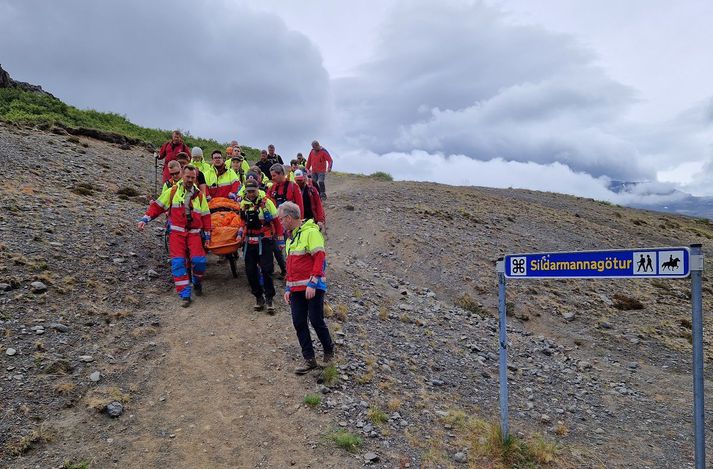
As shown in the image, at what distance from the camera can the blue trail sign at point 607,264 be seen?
4.05 metres

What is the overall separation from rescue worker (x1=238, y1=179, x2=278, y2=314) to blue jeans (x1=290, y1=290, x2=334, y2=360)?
202cm

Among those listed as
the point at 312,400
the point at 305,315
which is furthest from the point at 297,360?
the point at 312,400

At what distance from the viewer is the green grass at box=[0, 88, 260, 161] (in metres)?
22.3

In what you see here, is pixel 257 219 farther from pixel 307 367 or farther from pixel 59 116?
pixel 59 116

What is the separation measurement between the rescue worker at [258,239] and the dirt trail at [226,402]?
1.64ft

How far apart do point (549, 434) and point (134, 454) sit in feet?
18.7

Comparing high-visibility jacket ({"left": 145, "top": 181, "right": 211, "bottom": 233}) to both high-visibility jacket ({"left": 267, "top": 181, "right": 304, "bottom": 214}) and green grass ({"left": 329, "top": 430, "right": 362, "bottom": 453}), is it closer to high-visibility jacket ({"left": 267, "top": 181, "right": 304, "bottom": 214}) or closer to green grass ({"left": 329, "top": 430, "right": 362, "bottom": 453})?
high-visibility jacket ({"left": 267, "top": 181, "right": 304, "bottom": 214})

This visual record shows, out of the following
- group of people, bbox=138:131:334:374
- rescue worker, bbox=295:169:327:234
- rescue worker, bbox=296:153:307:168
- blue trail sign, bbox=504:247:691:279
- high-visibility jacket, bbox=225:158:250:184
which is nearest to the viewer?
blue trail sign, bbox=504:247:691:279

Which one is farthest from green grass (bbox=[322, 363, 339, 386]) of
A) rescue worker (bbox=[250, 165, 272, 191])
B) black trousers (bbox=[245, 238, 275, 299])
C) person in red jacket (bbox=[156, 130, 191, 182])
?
person in red jacket (bbox=[156, 130, 191, 182])

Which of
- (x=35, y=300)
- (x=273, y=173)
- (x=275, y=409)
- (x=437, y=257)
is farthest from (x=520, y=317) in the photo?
(x=35, y=300)

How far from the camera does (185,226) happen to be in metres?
9.11

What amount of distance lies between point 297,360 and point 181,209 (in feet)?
12.8

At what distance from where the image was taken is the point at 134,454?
5.21 m

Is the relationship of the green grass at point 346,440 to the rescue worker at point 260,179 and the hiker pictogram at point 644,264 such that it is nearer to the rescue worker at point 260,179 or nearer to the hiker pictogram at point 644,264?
the hiker pictogram at point 644,264
